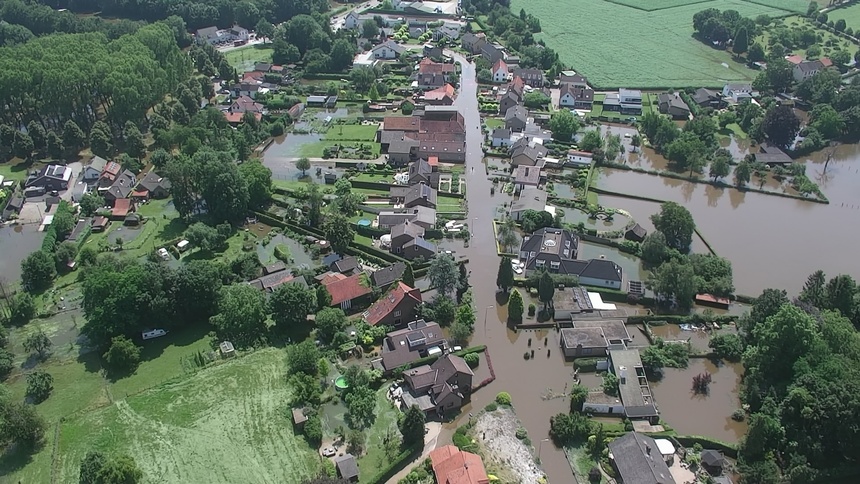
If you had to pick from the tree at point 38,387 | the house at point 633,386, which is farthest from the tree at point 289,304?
the house at point 633,386

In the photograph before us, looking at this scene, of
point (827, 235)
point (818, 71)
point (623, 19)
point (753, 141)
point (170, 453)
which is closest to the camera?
point (170, 453)

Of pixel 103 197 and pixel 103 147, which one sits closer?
pixel 103 197

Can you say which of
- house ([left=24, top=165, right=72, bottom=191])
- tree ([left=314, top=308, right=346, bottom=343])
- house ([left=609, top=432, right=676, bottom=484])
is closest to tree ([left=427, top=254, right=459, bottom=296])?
tree ([left=314, top=308, right=346, bottom=343])

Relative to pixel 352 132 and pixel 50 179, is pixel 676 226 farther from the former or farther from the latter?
pixel 50 179

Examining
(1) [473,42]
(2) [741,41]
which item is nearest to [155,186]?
(1) [473,42]

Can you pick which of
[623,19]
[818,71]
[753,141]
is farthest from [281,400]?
[623,19]

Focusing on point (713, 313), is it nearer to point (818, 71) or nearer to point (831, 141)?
point (831, 141)

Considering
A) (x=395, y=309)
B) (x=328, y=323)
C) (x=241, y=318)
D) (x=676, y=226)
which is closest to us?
(x=241, y=318)

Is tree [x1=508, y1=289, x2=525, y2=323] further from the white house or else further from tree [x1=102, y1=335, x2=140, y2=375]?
the white house
